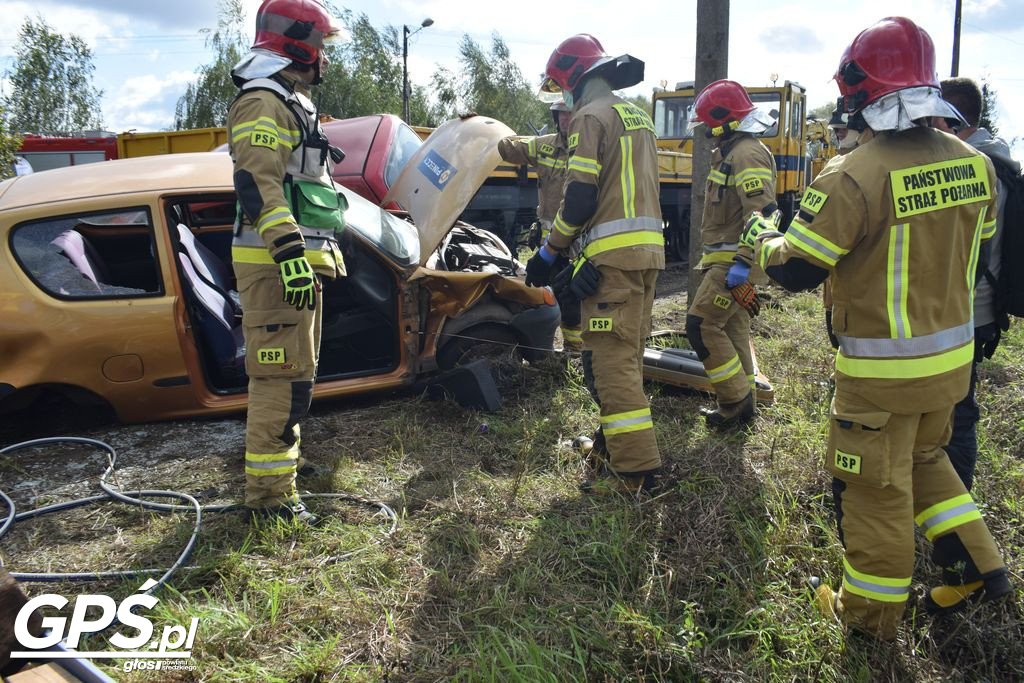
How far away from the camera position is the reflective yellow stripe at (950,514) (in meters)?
2.11

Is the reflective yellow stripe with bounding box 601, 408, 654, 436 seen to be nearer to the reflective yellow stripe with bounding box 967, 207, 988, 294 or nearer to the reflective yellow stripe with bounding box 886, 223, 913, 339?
the reflective yellow stripe with bounding box 886, 223, 913, 339

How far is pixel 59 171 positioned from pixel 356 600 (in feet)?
9.35

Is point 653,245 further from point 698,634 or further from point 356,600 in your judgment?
point 356,600

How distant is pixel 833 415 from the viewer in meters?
2.12

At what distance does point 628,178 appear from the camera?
120 inches

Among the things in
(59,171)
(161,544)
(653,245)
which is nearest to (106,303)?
(59,171)

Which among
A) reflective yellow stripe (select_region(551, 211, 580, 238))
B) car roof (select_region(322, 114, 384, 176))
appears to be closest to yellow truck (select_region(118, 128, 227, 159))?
car roof (select_region(322, 114, 384, 176))

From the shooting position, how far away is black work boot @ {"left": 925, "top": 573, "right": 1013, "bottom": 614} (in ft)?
6.82

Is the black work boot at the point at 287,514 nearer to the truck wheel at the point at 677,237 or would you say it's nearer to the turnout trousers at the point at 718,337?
the turnout trousers at the point at 718,337

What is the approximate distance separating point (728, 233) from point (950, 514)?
215 centimetres

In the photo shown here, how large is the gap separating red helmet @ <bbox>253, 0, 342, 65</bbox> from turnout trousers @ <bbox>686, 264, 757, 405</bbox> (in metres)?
2.30

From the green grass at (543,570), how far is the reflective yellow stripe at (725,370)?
310 millimetres

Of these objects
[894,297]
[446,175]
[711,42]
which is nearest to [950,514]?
[894,297]

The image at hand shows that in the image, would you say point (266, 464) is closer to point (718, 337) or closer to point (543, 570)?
point (543, 570)
